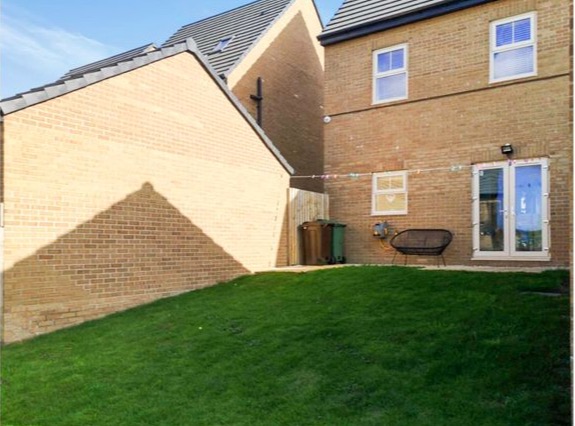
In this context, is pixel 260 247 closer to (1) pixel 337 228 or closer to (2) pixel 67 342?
(1) pixel 337 228

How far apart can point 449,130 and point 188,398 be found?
9.12 meters

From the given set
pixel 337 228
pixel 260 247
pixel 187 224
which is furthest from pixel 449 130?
pixel 187 224

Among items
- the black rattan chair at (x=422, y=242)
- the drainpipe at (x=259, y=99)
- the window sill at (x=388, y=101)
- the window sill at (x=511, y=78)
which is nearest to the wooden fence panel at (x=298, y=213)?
the black rattan chair at (x=422, y=242)

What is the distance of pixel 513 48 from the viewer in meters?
11.1

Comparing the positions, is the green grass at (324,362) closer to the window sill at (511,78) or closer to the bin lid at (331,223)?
the bin lid at (331,223)

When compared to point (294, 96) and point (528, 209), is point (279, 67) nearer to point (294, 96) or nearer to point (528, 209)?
point (294, 96)

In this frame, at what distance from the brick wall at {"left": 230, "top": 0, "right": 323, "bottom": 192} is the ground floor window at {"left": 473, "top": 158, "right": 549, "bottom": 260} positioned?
665 centimetres

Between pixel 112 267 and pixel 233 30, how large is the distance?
11460 mm

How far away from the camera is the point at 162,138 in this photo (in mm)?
9477

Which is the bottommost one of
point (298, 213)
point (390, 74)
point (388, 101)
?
→ point (298, 213)

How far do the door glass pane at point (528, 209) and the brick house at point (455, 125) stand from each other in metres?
0.02

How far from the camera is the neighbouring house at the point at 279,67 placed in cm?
1547

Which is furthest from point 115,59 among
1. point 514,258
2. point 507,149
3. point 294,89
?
point 514,258

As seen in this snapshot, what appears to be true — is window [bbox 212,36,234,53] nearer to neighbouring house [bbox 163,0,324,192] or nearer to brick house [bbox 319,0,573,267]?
neighbouring house [bbox 163,0,324,192]
